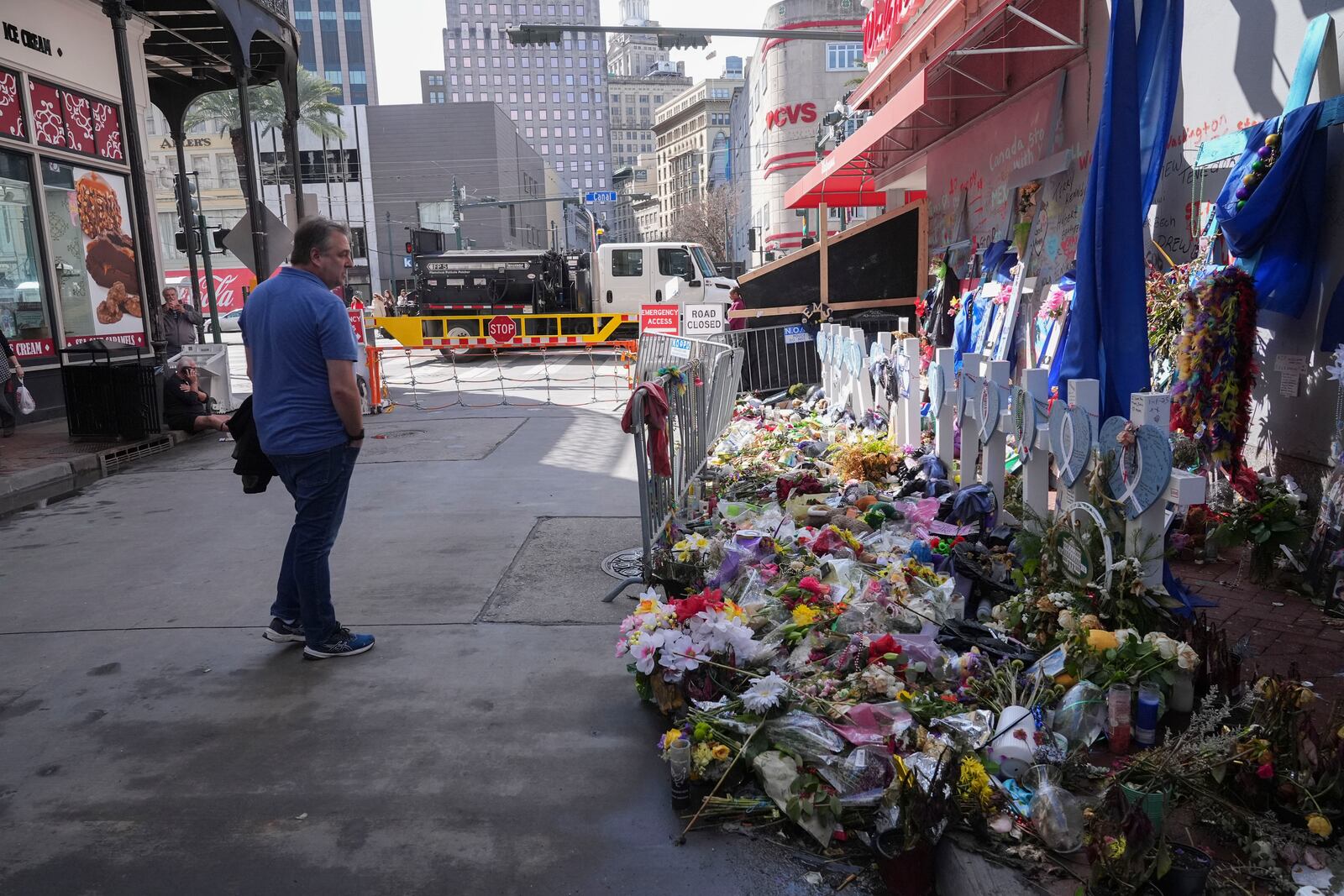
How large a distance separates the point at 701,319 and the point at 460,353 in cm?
1213

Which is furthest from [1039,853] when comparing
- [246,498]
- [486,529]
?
[246,498]

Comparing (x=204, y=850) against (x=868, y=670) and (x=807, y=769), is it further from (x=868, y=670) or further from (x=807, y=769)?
(x=868, y=670)

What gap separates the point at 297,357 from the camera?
423 cm

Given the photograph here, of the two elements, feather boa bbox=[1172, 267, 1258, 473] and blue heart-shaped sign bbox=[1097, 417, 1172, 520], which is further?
feather boa bbox=[1172, 267, 1258, 473]

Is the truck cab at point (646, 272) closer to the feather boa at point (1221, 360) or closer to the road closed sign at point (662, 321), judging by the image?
the road closed sign at point (662, 321)

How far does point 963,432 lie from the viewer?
593cm

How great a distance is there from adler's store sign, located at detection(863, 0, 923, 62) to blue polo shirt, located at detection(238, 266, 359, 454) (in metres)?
8.80

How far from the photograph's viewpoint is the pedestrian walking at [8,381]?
9.56 meters

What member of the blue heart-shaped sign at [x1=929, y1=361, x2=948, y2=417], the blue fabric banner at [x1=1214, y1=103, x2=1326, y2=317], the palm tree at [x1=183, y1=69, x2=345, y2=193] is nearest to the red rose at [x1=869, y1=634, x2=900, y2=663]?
the blue heart-shaped sign at [x1=929, y1=361, x2=948, y2=417]

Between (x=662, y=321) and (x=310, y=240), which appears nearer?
(x=310, y=240)

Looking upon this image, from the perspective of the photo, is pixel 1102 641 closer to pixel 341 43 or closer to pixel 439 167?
pixel 439 167

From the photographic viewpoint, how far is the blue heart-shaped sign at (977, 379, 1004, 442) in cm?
527

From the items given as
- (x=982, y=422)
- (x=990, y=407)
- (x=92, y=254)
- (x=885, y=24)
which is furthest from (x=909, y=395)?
(x=92, y=254)

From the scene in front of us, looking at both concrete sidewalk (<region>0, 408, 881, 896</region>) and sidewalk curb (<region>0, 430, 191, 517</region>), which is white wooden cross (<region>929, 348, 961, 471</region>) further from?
sidewalk curb (<region>0, 430, 191, 517</region>)
